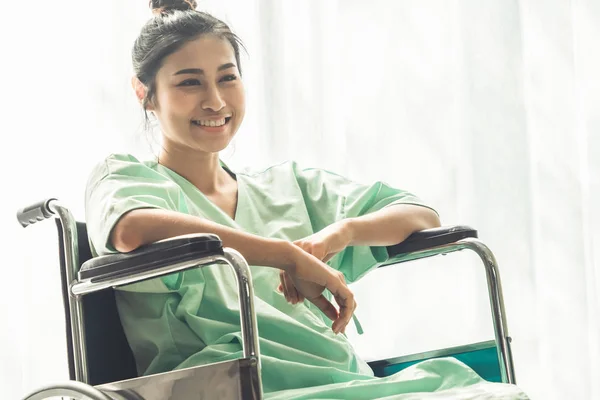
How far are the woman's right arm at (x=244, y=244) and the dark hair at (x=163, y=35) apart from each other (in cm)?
38

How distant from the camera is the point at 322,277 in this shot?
1.21 metres

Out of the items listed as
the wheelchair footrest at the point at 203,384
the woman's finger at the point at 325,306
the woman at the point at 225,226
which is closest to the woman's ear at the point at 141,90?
the woman at the point at 225,226

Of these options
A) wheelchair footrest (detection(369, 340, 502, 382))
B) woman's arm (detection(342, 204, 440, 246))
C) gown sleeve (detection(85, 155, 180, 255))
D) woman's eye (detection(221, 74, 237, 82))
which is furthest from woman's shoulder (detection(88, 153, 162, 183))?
wheelchair footrest (detection(369, 340, 502, 382))

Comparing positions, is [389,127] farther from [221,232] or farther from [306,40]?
[221,232]

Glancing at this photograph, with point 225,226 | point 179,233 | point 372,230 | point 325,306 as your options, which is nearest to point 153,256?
point 179,233

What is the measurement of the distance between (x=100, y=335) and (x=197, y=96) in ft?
1.44

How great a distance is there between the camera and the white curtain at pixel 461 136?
231cm

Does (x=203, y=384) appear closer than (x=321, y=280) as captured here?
Yes

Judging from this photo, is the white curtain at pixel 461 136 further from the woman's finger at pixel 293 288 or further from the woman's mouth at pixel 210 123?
the woman's finger at pixel 293 288

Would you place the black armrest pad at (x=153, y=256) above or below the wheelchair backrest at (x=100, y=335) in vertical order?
above

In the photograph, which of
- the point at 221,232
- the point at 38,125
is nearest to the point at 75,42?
the point at 38,125

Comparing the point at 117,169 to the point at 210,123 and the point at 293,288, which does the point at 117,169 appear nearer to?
the point at 210,123

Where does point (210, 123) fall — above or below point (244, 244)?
above

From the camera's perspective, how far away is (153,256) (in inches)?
42.3
